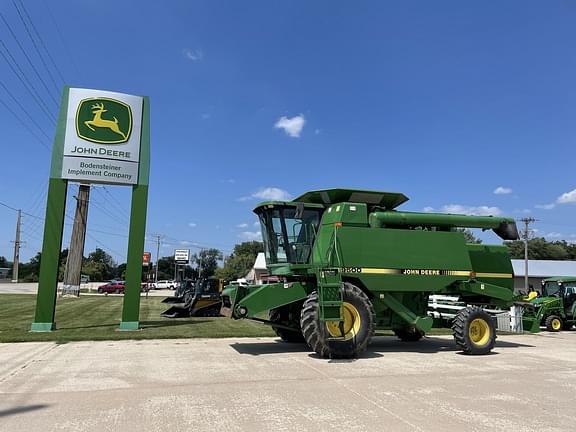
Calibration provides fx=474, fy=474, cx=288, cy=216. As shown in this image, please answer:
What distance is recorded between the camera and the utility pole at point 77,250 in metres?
42.6

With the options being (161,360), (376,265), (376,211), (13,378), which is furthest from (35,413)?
(376,211)

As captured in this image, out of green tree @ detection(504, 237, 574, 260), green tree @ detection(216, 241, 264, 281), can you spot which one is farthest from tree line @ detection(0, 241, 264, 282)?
green tree @ detection(504, 237, 574, 260)

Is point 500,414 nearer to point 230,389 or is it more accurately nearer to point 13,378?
point 230,389

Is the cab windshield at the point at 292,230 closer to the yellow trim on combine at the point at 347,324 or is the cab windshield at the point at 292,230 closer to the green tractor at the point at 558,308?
the yellow trim on combine at the point at 347,324

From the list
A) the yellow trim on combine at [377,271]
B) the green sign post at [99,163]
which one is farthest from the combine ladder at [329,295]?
the green sign post at [99,163]

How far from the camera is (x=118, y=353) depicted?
10.7 meters

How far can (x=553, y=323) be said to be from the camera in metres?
20.7

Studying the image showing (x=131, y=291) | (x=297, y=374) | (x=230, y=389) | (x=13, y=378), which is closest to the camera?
(x=230, y=389)

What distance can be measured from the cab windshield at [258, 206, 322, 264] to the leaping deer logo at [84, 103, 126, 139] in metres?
6.87

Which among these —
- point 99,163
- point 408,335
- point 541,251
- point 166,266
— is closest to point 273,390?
point 408,335

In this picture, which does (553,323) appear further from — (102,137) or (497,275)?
(102,137)

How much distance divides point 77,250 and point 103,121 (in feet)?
101

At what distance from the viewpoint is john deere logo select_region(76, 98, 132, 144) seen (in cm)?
1512

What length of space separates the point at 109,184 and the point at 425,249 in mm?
10059
